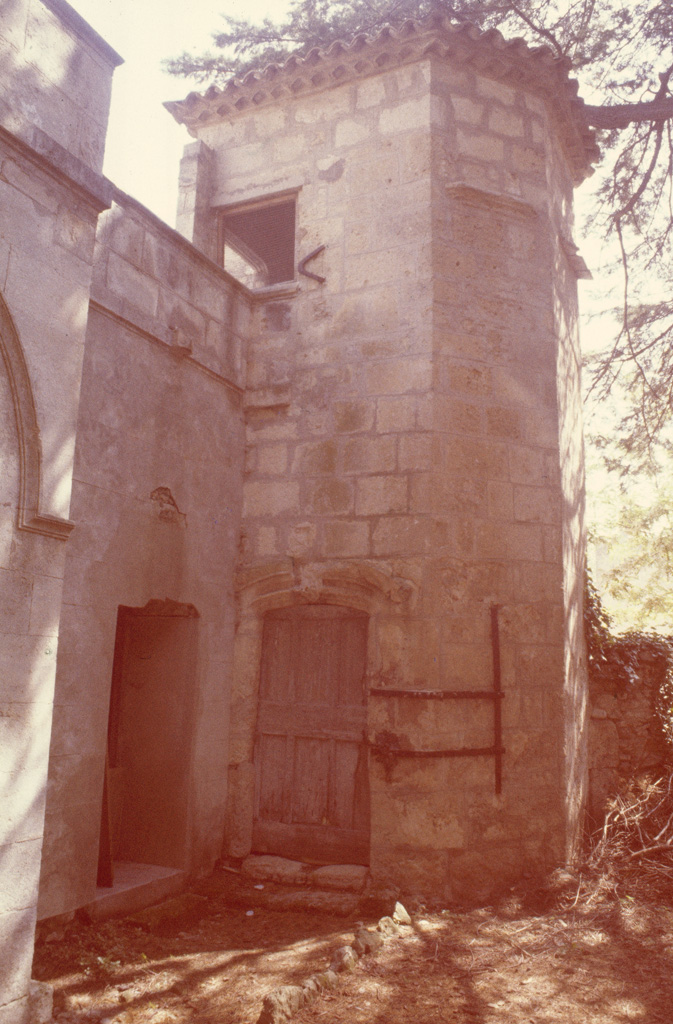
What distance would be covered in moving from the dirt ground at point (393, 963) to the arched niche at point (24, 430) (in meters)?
2.19

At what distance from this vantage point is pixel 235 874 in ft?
17.5

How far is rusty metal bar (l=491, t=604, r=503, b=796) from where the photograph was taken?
204 inches

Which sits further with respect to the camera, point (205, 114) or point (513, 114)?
point (205, 114)

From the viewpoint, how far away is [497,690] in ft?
17.3

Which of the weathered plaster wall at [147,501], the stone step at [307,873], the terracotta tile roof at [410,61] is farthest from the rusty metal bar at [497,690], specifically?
the terracotta tile roof at [410,61]

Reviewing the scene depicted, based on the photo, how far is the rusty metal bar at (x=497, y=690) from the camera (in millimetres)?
5188

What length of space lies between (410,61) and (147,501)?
4.13 m

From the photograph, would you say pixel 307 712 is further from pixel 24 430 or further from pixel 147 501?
pixel 24 430

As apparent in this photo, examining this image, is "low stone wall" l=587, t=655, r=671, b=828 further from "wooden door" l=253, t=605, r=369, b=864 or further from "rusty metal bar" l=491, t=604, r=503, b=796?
"wooden door" l=253, t=605, r=369, b=864

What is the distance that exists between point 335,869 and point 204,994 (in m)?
1.60

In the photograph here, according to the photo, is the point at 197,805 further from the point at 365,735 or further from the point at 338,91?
the point at 338,91

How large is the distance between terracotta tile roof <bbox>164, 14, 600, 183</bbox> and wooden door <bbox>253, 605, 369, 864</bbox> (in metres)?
4.40

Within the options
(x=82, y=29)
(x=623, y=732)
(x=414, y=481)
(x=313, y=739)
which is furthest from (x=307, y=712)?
(x=82, y=29)

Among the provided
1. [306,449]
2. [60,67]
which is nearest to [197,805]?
[306,449]
